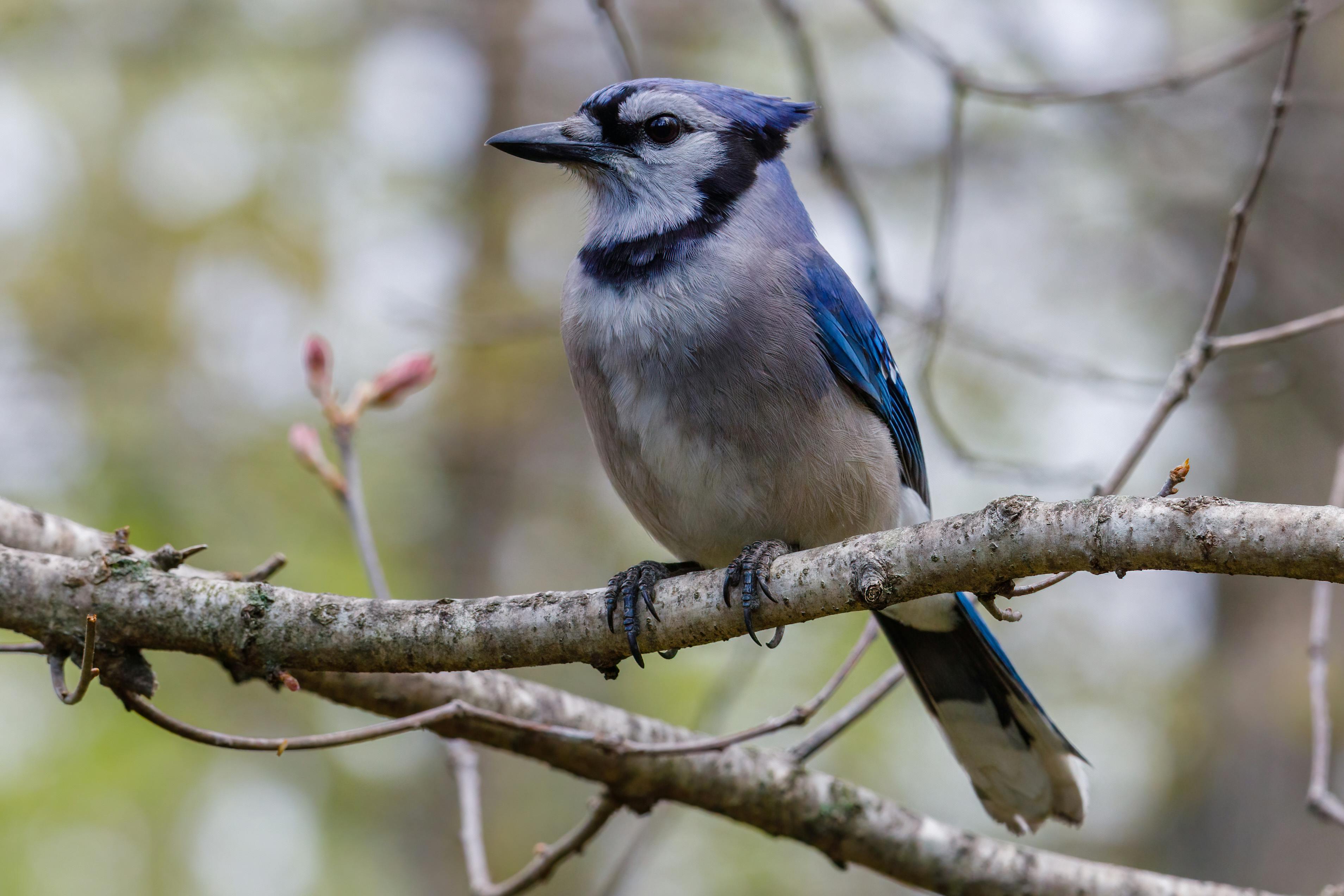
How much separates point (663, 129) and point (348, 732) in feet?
6.11

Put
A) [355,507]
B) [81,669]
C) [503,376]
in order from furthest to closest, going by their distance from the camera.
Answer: [503,376] < [355,507] < [81,669]

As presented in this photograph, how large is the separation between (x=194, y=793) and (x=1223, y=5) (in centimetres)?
810

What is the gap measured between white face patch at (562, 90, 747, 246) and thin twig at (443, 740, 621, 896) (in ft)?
4.90

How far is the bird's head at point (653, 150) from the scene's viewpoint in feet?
10.6

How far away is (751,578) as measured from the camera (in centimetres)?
233

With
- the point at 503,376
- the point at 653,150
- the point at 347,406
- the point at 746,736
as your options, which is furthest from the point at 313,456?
the point at 503,376

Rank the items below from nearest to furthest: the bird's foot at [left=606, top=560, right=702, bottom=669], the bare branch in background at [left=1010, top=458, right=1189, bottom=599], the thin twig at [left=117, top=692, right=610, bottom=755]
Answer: the bare branch in background at [left=1010, top=458, right=1189, bottom=599] < the thin twig at [left=117, top=692, right=610, bottom=755] < the bird's foot at [left=606, top=560, right=702, bottom=669]

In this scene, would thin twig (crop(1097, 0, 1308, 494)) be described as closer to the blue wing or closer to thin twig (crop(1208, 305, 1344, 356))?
thin twig (crop(1208, 305, 1344, 356))

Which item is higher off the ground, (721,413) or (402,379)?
(721,413)

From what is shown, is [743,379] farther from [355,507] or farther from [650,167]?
[355,507]

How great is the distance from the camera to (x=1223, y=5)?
7586 mm

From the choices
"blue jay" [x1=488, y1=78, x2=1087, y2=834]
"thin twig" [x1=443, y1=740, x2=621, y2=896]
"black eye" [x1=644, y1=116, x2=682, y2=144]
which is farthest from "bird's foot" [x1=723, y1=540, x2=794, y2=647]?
"black eye" [x1=644, y1=116, x2=682, y2=144]

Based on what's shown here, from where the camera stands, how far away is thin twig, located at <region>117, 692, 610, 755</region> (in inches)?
86.7

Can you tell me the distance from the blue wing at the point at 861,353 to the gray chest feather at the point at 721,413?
8cm
